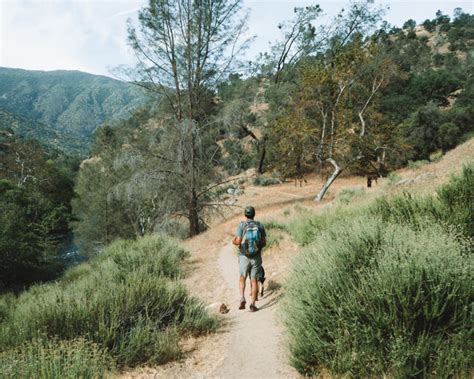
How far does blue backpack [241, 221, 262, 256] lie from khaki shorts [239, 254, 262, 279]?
0.14 m

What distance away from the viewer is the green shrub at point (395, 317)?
2943 mm

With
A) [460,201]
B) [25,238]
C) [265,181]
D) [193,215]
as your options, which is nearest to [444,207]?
[460,201]

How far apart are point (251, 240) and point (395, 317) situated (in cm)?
314

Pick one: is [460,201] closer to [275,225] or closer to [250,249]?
[250,249]

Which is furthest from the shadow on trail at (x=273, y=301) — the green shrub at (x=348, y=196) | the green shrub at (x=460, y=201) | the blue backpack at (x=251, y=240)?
the green shrub at (x=348, y=196)

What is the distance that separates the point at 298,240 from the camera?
28.8ft

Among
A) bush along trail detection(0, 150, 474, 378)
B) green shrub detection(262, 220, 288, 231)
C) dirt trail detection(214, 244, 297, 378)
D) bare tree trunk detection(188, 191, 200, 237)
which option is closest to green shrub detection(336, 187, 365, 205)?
green shrub detection(262, 220, 288, 231)

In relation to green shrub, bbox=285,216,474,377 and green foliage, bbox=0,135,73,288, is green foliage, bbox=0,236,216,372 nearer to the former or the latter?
green shrub, bbox=285,216,474,377

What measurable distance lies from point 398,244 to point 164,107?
11.8 m

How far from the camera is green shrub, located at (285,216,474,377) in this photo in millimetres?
2943

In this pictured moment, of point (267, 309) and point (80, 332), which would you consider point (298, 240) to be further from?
point (80, 332)

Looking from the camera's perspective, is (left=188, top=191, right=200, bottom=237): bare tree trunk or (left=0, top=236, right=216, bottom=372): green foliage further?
(left=188, top=191, right=200, bottom=237): bare tree trunk

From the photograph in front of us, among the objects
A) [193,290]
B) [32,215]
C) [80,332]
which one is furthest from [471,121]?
[32,215]

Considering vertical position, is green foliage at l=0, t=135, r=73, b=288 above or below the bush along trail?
below
